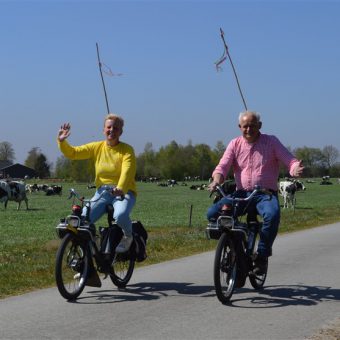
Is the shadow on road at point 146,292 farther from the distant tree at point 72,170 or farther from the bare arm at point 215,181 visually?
the distant tree at point 72,170

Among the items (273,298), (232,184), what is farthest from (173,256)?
(273,298)

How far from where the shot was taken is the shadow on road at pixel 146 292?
7801mm

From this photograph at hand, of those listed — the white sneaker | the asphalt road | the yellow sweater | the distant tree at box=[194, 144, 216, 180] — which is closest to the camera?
the asphalt road

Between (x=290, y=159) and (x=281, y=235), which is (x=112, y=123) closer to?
(x=290, y=159)

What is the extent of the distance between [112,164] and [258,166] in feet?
5.98

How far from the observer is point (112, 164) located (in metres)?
8.27

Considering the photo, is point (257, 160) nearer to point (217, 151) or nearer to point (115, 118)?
point (115, 118)

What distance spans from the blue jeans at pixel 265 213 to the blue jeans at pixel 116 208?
103cm

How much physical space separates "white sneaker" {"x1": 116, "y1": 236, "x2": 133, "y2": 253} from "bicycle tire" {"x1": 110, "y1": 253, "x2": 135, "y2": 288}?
→ 0.10 m

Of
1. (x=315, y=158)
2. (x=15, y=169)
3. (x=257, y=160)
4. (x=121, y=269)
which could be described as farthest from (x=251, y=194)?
(x=315, y=158)

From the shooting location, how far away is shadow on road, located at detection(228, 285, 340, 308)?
25.1 feet

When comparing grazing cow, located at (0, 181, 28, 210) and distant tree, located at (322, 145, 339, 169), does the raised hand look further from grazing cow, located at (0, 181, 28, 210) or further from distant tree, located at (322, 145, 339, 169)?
distant tree, located at (322, 145, 339, 169)

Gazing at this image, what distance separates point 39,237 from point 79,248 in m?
8.91

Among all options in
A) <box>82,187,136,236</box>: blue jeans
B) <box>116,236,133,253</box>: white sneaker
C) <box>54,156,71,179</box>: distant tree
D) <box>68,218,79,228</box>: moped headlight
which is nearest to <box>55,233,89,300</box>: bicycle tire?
<box>68,218,79,228</box>: moped headlight
